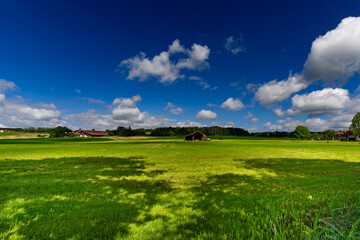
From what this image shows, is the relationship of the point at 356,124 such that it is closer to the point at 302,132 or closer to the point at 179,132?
the point at 302,132

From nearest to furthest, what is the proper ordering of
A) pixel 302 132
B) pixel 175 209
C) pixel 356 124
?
pixel 175 209, pixel 356 124, pixel 302 132

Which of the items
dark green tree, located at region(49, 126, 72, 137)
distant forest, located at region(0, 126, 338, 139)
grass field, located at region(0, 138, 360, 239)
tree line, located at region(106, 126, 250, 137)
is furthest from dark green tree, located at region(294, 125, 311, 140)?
dark green tree, located at region(49, 126, 72, 137)

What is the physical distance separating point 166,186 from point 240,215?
4619 mm

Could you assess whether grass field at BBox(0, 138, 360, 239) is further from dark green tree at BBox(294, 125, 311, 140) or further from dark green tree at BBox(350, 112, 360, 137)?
dark green tree at BBox(294, 125, 311, 140)

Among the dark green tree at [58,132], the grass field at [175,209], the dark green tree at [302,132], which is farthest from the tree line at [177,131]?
the grass field at [175,209]

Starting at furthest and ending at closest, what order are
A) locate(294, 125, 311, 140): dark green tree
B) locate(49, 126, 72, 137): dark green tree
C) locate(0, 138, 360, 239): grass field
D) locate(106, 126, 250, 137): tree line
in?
1. locate(106, 126, 250, 137): tree line
2. locate(49, 126, 72, 137): dark green tree
3. locate(294, 125, 311, 140): dark green tree
4. locate(0, 138, 360, 239): grass field

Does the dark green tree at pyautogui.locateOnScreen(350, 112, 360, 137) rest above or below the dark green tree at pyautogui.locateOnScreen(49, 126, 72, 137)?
above

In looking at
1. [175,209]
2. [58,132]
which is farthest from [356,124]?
[58,132]

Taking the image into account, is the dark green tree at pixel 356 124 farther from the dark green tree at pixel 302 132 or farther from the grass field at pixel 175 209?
the grass field at pixel 175 209

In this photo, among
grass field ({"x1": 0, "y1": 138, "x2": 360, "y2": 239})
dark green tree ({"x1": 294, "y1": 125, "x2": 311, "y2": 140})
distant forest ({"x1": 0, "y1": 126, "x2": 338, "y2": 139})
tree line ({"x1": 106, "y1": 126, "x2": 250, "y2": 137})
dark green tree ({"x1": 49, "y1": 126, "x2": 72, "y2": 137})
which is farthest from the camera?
tree line ({"x1": 106, "y1": 126, "x2": 250, "y2": 137})

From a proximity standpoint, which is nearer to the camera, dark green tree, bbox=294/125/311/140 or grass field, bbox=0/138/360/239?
grass field, bbox=0/138/360/239

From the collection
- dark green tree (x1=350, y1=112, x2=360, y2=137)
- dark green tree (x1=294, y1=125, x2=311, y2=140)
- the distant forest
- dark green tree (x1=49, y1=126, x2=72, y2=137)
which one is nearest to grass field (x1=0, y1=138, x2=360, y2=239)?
dark green tree (x1=350, y1=112, x2=360, y2=137)

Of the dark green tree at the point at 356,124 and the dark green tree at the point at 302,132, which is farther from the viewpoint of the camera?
the dark green tree at the point at 302,132

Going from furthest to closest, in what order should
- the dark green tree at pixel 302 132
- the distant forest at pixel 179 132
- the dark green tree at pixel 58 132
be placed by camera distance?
1. the distant forest at pixel 179 132
2. the dark green tree at pixel 58 132
3. the dark green tree at pixel 302 132
